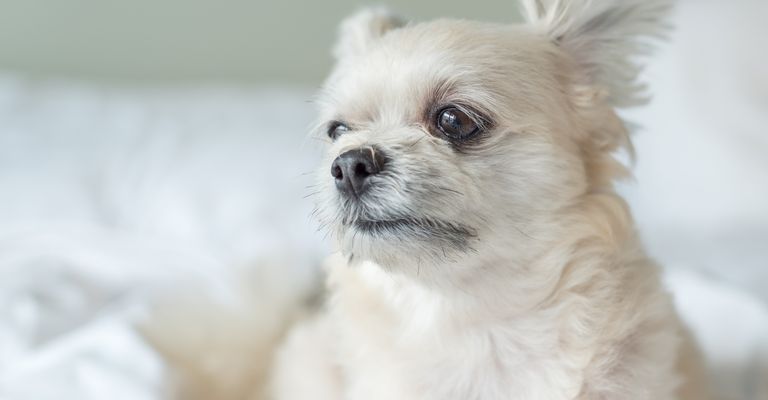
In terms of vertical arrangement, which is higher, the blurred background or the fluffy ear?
the blurred background

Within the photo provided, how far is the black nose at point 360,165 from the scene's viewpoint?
0.95 meters

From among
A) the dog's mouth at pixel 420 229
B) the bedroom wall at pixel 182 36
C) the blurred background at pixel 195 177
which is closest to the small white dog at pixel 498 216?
the dog's mouth at pixel 420 229

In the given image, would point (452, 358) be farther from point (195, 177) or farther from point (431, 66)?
point (195, 177)

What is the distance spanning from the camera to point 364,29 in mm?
1217

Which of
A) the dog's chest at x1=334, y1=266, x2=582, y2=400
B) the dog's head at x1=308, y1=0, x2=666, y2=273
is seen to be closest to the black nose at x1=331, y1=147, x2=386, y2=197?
the dog's head at x1=308, y1=0, x2=666, y2=273

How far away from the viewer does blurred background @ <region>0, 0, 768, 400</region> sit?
1.42 meters

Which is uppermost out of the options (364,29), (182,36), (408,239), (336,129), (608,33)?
(182,36)

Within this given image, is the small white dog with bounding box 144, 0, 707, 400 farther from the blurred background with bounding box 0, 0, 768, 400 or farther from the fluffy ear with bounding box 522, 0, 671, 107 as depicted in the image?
the blurred background with bounding box 0, 0, 768, 400

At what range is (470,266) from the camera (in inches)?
40.0

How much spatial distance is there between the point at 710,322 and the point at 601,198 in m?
0.61

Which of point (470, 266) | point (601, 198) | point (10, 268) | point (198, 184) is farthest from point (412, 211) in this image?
point (198, 184)

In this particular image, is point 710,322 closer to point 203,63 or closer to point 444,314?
point 444,314

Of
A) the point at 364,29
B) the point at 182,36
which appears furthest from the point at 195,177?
the point at 364,29

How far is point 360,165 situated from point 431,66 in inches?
6.7
